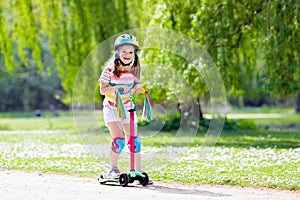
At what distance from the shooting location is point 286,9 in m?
13.0

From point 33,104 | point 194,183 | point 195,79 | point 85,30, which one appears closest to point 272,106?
point 33,104

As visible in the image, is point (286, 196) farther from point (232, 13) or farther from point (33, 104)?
point (33, 104)

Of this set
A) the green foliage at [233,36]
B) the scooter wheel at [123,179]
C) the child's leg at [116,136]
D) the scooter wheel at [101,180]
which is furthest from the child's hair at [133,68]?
the green foliage at [233,36]

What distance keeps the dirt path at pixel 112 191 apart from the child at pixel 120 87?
0.45 metres

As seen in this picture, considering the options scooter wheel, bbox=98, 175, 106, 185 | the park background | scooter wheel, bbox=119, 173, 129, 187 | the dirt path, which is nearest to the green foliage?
the park background

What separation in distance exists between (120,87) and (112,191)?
1.42 meters

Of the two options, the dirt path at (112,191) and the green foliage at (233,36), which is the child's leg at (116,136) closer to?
the dirt path at (112,191)

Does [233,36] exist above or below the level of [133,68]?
above

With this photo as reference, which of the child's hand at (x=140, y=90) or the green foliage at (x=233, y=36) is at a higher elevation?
the green foliage at (x=233, y=36)

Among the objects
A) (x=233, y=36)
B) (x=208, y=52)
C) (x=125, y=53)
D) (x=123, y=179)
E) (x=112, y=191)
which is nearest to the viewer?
(x=112, y=191)

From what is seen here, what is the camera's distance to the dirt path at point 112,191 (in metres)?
7.64

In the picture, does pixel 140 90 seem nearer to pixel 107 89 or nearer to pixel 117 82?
pixel 117 82

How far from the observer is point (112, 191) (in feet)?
26.6

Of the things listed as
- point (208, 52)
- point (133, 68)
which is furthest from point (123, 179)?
point (208, 52)
